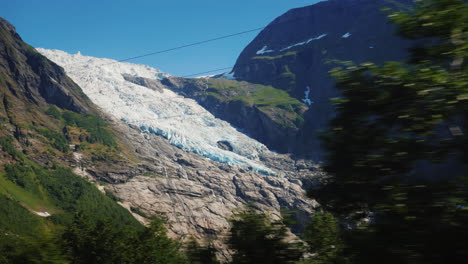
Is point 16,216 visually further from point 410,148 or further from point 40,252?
point 410,148

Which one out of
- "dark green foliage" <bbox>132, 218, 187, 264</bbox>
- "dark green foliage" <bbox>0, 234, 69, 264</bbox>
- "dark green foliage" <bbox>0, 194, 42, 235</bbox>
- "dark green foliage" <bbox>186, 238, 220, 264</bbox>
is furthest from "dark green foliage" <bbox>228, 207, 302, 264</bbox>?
"dark green foliage" <bbox>0, 194, 42, 235</bbox>

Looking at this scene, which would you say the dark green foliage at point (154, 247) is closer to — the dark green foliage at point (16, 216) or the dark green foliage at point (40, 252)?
the dark green foliage at point (40, 252)

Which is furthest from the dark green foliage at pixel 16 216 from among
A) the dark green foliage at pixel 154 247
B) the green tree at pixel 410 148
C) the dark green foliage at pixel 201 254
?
the green tree at pixel 410 148

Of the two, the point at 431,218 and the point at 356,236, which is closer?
the point at 431,218

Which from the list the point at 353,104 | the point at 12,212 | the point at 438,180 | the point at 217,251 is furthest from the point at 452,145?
the point at 12,212

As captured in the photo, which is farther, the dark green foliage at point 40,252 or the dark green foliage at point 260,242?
the dark green foliage at point 40,252

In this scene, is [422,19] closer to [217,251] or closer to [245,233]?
[245,233]
